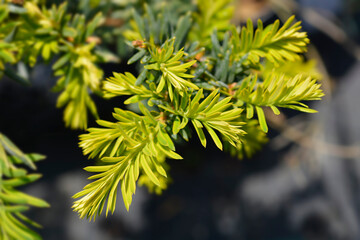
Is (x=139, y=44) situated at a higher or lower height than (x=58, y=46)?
higher

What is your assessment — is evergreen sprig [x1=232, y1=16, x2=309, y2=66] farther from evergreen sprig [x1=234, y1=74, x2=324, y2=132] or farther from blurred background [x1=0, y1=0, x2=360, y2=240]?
blurred background [x1=0, y1=0, x2=360, y2=240]

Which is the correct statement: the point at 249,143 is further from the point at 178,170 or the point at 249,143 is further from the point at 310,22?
the point at 310,22

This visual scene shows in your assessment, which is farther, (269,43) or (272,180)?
(272,180)

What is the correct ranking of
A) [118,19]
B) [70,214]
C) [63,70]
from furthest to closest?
[70,214], [118,19], [63,70]

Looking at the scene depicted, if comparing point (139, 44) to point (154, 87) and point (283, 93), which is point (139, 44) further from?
point (283, 93)

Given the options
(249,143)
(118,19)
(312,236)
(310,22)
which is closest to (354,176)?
(312,236)

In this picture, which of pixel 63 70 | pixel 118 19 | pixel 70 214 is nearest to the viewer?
pixel 63 70

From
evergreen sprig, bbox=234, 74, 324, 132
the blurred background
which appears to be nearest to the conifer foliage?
evergreen sprig, bbox=234, 74, 324, 132

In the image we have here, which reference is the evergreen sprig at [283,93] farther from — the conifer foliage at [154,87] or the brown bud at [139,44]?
the brown bud at [139,44]

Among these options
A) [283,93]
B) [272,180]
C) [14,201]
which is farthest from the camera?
[272,180]

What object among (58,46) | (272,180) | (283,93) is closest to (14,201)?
(58,46)
